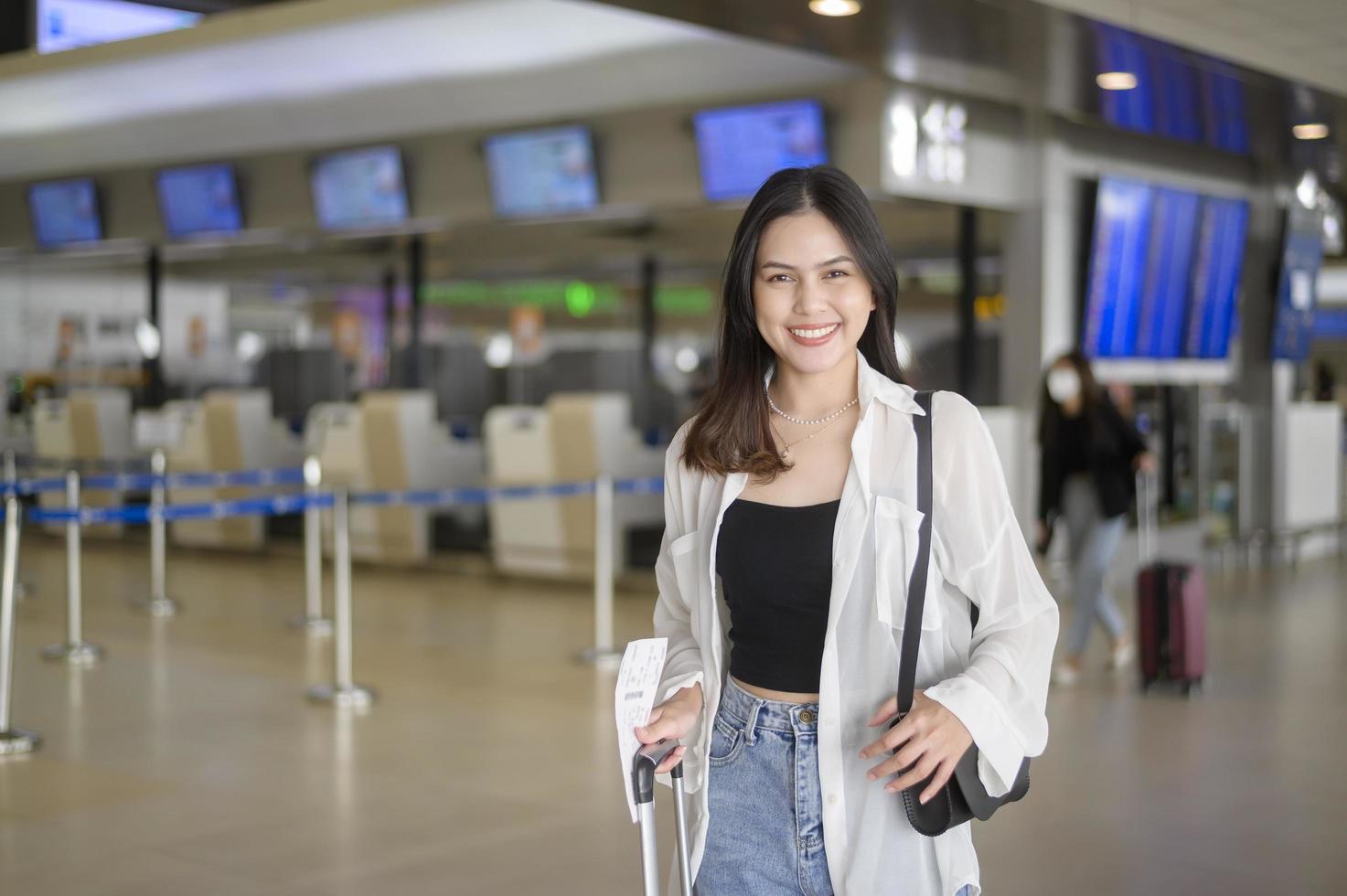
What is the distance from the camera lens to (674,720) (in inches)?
73.9

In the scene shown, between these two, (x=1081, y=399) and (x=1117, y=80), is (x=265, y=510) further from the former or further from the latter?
(x=1117, y=80)

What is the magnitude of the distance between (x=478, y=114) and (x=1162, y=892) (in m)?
8.04

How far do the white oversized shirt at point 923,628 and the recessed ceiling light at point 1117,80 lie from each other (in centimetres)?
650

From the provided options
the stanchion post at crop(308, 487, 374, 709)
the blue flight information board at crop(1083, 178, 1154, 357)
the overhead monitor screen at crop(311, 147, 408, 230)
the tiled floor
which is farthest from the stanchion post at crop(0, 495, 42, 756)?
the blue flight information board at crop(1083, 178, 1154, 357)

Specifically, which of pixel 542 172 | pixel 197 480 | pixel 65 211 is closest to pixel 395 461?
pixel 197 480

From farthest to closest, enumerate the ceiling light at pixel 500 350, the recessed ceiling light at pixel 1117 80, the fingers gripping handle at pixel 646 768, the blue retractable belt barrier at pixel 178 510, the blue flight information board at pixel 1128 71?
the ceiling light at pixel 500 350, the recessed ceiling light at pixel 1117 80, the blue flight information board at pixel 1128 71, the blue retractable belt barrier at pixel 178 510, the fingers gripping handle at pixel 646 768

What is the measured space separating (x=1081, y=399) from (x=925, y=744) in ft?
18.4

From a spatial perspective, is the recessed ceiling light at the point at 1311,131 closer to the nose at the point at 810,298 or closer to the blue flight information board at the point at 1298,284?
the blue flight information board at the point at 1298,284

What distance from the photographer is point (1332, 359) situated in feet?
75.4

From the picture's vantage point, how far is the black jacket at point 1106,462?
22.6ft

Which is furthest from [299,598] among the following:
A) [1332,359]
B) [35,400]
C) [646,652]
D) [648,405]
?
[1332,359]

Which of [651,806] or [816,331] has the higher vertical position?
[816,331]

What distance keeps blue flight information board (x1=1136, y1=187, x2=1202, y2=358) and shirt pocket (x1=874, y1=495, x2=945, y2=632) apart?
9429 millimetres

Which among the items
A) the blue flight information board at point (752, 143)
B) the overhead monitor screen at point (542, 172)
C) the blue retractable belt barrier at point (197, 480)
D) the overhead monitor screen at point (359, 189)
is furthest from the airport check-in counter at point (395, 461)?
the blue flight information board at point (752, 143)
